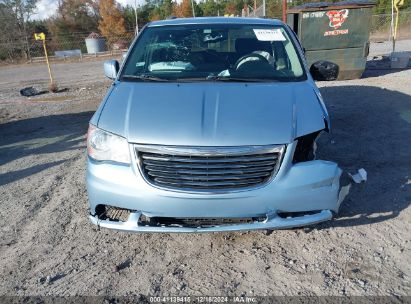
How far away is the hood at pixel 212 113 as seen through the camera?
281 cm

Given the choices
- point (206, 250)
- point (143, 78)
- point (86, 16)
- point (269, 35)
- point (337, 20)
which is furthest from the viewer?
point (86, 16)

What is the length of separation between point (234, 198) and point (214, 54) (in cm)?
191

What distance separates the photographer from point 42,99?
11.5 m

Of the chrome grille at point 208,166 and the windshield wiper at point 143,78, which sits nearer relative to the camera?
the chrome grille at point 208,166

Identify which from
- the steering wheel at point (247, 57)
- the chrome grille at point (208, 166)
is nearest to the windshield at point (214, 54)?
the steering wheel at point (247, 57)

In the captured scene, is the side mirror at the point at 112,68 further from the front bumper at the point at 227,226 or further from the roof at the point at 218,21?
the front bumper at the point at 227,226

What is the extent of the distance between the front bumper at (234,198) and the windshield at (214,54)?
1.18 metres

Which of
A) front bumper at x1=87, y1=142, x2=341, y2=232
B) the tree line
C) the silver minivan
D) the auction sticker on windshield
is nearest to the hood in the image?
the silver minivan

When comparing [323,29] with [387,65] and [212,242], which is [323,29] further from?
[212,242]

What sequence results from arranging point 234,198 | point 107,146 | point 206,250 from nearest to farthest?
point 234,198 < point 107,146 < point 206,250

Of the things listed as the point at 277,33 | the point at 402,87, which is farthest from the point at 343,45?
the point at 277,33

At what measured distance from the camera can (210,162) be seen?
277 centimetres

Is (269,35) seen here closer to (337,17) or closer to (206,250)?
(206,250)

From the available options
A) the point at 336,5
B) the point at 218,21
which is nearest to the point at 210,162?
the point at 218,21
